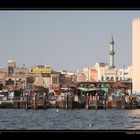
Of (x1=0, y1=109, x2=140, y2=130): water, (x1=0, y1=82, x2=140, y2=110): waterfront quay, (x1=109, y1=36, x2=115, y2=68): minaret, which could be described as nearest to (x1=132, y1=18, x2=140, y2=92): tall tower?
(x1=0, y1=82, x2=140, y2=110): waterfront quay

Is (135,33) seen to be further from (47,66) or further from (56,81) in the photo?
(47,66)

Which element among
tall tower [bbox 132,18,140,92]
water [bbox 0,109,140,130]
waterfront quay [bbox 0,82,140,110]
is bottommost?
water [bbox 0,109,140,130]

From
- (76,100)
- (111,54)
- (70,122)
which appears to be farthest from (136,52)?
(111,54)

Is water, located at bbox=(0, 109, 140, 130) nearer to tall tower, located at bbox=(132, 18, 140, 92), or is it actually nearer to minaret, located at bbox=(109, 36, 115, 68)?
tall tower, located at bbox=(132, 18, 140, 92)

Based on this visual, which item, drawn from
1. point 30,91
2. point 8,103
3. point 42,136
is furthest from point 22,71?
point 42,136

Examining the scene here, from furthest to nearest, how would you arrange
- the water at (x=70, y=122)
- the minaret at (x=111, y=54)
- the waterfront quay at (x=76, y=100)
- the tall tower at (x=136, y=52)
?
the minaret at (x=111, y=54) < the tall tower at (x=136, y=52) < the waterfront quay at (x=76, y=100) < the water at (x=70, y=122)

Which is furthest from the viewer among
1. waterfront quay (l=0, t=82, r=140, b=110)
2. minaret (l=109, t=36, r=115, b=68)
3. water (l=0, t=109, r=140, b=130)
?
minaret (l=109, t=36, r=115, b=68)

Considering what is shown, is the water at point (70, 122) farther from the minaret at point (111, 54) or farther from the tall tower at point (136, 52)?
the minaret at point (111, 54)

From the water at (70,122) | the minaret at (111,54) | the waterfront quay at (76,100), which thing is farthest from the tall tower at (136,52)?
the minaret at (111,54)

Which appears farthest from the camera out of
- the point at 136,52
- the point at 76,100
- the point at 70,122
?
the point at 136,52

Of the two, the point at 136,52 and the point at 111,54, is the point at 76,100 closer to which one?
the point at 136,52

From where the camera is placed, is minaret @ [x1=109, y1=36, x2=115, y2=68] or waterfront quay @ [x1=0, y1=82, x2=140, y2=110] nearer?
waterfront quay @ [x1=0, y1=82, x2=140, y2=110]

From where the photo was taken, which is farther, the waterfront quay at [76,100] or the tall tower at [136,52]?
the tall tower at [136,52]

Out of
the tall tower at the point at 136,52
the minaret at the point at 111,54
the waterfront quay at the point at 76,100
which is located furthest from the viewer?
the minaret at the point at 111,54
